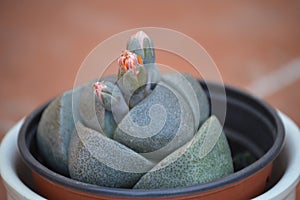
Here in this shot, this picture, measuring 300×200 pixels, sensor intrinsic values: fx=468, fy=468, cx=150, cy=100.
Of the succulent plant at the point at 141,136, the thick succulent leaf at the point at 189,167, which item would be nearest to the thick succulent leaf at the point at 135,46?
the succulent plant at the point at 141,136

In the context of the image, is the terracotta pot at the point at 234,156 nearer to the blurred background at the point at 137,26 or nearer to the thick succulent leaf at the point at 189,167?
the thick succulent leaf at the point at 189,167

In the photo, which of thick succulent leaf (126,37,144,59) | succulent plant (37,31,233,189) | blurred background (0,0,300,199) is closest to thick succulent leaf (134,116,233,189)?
succulent plant (37,31,233,189)

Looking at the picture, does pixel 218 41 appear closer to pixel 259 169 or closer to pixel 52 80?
pixel 52 80

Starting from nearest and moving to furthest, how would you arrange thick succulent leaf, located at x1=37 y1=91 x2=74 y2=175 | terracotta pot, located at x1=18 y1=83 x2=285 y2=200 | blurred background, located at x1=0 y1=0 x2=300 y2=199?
1. terracotta pot, located at x1=18 y1=83 x2=285 y2=200
2. thick succulent leaf, located at x1=37 y1=91 x2=74 y2=175
3. blurred background, located at x1=0 y1=0 x2=300 y2=199

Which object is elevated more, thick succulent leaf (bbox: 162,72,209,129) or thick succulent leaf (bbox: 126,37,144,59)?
thick succulent leaf (bbox: 126,37,144,59)

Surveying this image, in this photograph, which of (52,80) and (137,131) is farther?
(52,80)

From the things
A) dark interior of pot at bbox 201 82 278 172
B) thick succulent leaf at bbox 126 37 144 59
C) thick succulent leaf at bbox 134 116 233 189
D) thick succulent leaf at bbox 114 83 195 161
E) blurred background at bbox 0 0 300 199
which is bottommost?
blurred background at bbox 0 0 300 199

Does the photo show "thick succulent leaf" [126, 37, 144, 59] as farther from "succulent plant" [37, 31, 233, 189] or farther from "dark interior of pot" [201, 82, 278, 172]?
"dark interior of pot" [201, 82, 278, 172]

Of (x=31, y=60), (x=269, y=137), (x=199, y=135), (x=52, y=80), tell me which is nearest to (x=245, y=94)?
(x=269, y=137)
